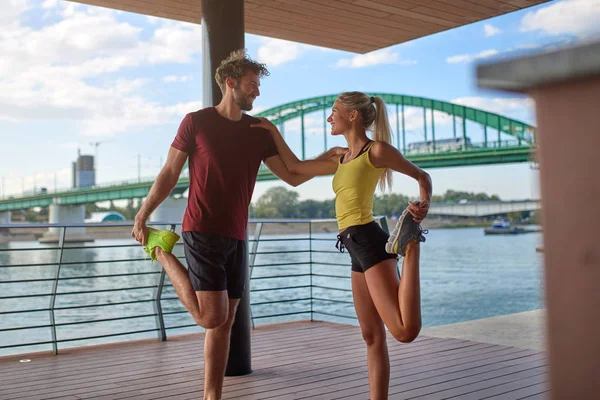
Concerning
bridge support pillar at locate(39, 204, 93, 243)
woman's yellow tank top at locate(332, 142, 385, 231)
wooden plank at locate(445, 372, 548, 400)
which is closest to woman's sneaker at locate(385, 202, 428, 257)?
woman's yellow tank top at locate(332, 142, 385, 231)

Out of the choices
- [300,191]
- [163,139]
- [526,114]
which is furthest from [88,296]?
[526,114]

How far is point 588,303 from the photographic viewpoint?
698mm

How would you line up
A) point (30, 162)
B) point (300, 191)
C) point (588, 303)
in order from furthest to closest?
point (30, 162) < point (300, 191) < point (588, 303)

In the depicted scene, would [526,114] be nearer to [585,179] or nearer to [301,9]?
[585,179]

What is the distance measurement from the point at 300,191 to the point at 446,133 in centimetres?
757

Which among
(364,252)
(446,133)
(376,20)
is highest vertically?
(446,133)

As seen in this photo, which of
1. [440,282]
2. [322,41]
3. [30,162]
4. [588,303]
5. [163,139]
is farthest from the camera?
[30,162]

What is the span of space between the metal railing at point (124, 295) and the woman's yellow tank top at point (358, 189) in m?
0.72

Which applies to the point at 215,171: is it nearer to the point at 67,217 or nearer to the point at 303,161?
the point at 303,161

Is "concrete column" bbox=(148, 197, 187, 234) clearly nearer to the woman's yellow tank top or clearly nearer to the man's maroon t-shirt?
the man's maroon t-shirt

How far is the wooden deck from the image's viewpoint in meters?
3.24

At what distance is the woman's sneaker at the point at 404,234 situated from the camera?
2314 millimetres

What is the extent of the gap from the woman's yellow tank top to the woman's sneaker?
25 centimetres

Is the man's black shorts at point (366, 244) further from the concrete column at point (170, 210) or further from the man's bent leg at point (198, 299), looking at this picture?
the concrete column at point (170, 210)
